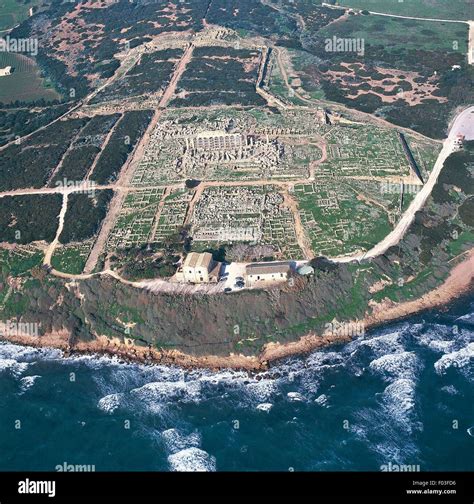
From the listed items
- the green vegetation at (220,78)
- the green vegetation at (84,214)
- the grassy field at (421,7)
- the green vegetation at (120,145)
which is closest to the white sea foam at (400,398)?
the green vegetation at (84,214)

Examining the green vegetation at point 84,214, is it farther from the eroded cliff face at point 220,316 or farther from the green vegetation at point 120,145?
the eroded cliff face at point 220,316

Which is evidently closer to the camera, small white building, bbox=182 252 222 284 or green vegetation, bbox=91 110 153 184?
small white building, bbox=182 252 222 284

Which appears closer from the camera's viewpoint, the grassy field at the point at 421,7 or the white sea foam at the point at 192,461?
the white sea foam at the point at 192,461

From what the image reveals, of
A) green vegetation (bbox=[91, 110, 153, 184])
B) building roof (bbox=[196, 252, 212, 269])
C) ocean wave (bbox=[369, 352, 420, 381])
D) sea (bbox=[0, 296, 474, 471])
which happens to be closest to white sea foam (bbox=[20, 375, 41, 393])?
sea (bbox=[0, 296, 474, 471])

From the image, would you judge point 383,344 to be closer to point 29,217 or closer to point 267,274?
point 267,274

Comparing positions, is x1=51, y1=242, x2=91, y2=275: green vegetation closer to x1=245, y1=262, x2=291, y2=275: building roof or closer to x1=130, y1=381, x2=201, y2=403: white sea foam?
x1=130, y1=381, x2=201, y2=403: white sea foam
